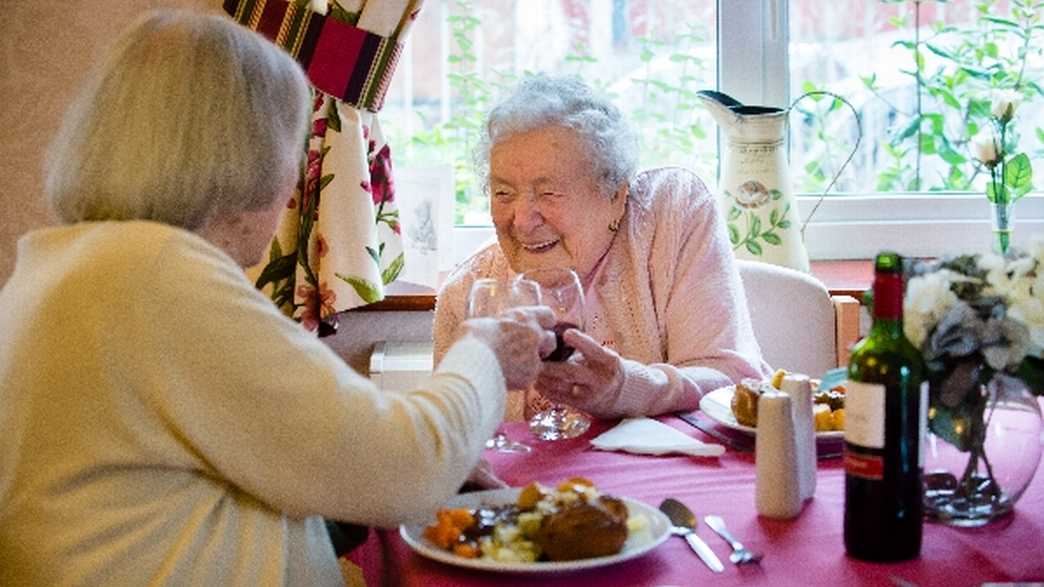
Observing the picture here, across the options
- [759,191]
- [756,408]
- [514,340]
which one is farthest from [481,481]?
[759,191]

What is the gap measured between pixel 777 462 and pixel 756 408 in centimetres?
34

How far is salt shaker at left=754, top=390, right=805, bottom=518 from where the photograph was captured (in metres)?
1.49

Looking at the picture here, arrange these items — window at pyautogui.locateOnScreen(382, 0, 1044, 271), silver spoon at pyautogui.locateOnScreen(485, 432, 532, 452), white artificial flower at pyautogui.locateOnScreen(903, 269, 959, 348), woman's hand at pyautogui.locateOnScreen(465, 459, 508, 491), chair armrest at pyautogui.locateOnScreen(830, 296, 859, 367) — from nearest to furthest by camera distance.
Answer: white artificial flower at pyautogui.locateOnScreen(903, 269, 959, 348)
woman's hand at pyautogui.locateOnScreen(465, 459, 508, 491)
silver spoon at pyautogui.locateOnScreen(485, 432, 532, 452)
chair armrest at pyautogui.locateOnScreen(830, 296, 859, 367)
window at pyautogui.locateOnScreen(382, 0, 1044, 271)

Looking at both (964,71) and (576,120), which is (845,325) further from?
(964,71)

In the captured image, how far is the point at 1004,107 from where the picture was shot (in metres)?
2.96

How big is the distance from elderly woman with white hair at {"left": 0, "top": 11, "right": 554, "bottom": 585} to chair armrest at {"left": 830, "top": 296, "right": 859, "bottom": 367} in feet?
4.22

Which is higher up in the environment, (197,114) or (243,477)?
(197,114)

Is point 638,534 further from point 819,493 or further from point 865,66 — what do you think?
point 865,66

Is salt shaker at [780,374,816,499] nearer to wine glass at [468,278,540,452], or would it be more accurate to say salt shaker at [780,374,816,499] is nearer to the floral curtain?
wine glass at [468,278,540,452]

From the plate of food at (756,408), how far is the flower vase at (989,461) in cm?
29

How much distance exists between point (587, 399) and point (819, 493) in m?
0.45

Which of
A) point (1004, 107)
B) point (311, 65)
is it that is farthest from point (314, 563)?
point (1004, 107)

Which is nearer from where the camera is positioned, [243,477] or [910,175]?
[243,477]

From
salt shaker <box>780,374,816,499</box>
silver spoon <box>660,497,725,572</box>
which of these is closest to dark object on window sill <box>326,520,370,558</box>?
silver spoon <box>660,497,725,572</box>
